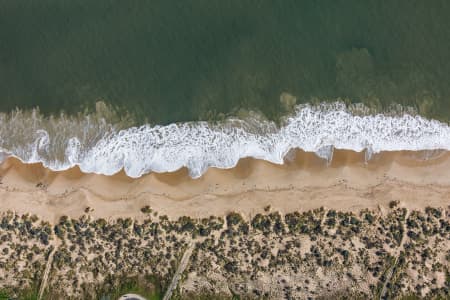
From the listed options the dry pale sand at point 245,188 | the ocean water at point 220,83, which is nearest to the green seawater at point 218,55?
the ocean water at point 220,83

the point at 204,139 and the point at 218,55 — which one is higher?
the point at 218,55

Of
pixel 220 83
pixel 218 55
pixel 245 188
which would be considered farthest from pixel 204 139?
pixel 218 55

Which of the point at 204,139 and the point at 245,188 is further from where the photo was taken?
the point at 204,139

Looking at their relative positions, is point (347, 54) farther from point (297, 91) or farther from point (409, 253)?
point (409, 253)

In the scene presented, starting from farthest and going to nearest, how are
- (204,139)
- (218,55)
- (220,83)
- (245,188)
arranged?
(218,55) → (220,83) → (204,139) → (245,188)

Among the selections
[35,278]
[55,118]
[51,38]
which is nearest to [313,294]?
[35,278]

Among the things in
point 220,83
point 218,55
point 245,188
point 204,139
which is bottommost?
point 245,188

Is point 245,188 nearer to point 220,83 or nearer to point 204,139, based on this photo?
point 204,139
